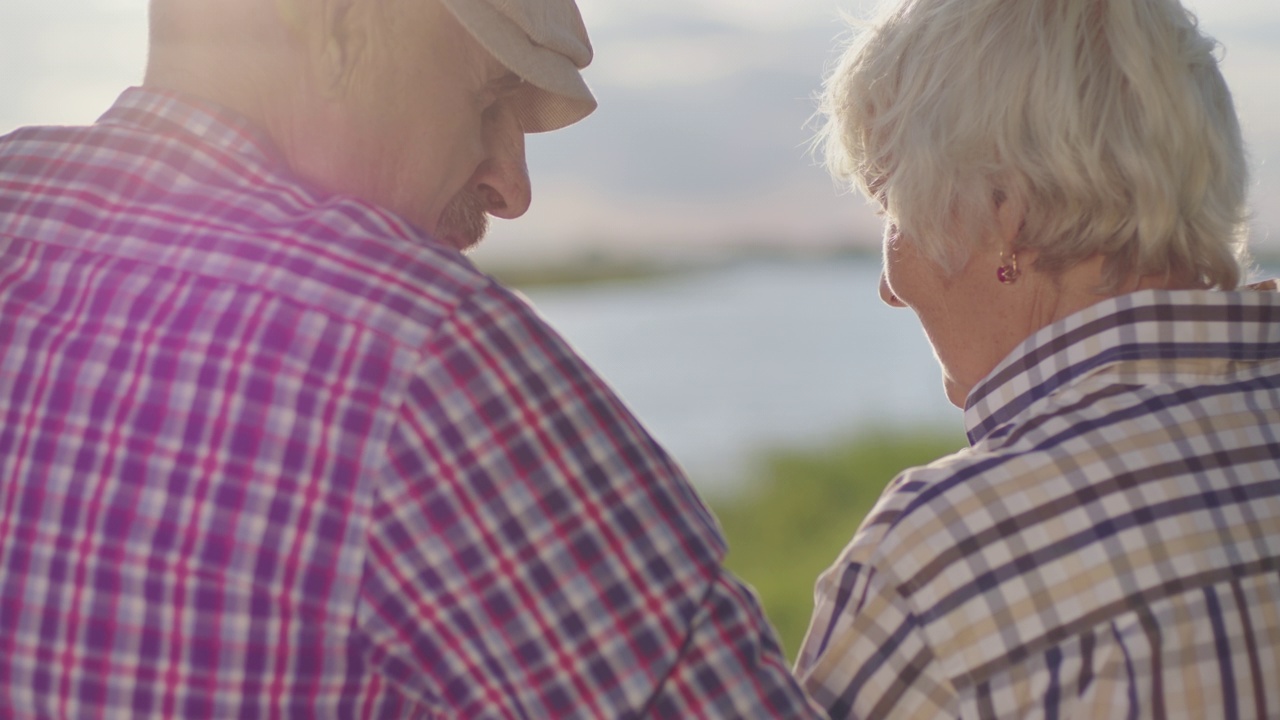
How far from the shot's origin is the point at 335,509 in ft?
3.25

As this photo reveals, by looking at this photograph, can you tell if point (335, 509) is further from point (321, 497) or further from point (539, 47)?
point (539, 47)

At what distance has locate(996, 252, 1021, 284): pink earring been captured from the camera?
1.61m

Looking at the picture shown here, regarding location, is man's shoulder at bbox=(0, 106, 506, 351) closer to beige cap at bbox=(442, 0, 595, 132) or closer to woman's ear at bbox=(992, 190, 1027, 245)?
beige cap at bbox=(442, 0, 595, 132)

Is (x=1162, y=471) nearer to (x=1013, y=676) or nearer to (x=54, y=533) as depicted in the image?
(x=1013, y=676)

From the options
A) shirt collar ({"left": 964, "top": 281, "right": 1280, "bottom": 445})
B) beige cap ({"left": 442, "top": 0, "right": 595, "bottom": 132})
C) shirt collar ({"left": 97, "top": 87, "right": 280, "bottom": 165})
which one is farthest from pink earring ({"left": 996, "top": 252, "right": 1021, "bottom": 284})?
shirt collar ({"left": 97, "top": 87, "right": 280, "bottom": 165})

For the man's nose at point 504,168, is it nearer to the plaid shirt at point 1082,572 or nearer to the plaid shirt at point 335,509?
the plaid shirt at point 335,509

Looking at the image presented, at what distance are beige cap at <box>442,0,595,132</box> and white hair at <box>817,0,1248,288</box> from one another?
452 mm

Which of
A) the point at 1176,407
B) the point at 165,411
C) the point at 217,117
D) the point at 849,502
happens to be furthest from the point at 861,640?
the point at 849,502

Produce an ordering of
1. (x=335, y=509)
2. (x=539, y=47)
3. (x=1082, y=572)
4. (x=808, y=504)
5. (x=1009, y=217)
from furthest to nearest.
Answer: (x=808, y=504) → (x=1009, y=217) → (x=539, y=47) → (x=1082, y=572) → (x=335, y=509)

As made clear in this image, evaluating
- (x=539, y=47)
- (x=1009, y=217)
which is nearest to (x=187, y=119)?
(x=539, y=47)

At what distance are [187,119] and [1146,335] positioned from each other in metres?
1.10

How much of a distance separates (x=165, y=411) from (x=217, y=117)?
0.33 m

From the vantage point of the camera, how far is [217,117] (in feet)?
3.93

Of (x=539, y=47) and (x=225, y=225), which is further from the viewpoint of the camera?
(x=539, y=47)
